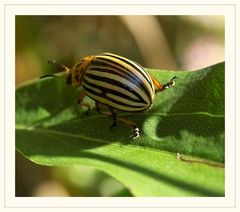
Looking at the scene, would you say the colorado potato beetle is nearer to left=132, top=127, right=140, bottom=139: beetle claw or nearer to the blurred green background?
left=132, top=127, right=140, bottom=139: beetle claw

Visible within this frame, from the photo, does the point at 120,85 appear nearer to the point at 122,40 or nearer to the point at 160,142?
the point at 160,142

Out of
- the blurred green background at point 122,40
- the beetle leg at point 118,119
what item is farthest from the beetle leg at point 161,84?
the blurred green background at point 122,40

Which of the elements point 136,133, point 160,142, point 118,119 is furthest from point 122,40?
point 160,142

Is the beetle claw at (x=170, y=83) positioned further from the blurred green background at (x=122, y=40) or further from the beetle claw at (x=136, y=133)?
the blurred green background at (x=122, y=40)

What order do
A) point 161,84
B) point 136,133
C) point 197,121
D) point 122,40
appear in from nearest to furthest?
point 197,121 → point 136,133 → point 161,84 → point 122,40

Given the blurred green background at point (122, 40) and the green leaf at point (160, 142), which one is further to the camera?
the blurred green background at point (122, 40)

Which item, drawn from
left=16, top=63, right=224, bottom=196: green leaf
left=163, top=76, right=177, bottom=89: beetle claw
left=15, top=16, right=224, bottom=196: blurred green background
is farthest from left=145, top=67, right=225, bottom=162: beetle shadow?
left=15, top=16, right=224, bottom=196: blurred green background
